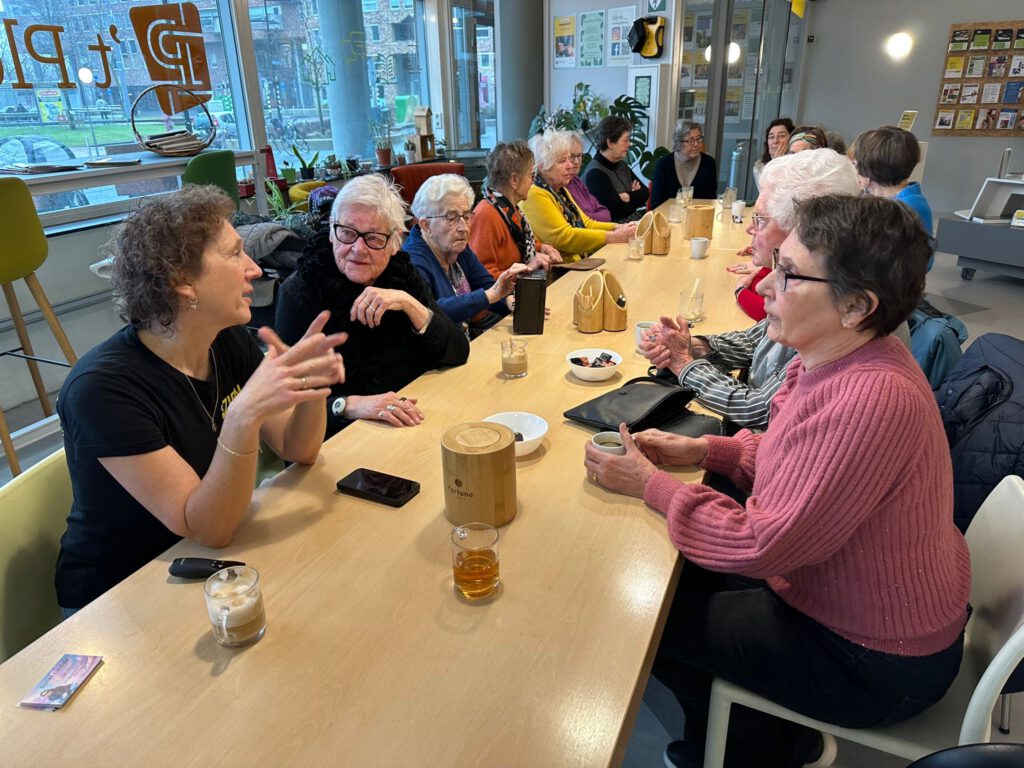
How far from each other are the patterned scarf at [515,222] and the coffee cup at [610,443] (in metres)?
2.09

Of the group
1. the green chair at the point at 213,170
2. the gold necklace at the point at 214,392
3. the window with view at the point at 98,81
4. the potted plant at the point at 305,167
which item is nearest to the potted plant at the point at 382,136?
the potted plant at the point at 305,167

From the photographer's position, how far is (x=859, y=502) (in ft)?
3.42

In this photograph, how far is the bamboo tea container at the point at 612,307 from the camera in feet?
7.60

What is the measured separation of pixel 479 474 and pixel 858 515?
2.05 feet


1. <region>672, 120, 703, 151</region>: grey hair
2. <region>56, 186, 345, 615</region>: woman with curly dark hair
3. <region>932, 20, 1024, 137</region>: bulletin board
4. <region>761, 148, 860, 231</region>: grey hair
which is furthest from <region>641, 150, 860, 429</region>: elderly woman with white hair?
<region>932, 20, 1024, 137</region>: bulletin board

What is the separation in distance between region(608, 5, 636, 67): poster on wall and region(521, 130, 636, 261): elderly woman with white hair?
12.4 feet

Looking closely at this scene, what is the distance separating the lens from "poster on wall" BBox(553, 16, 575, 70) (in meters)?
7.29

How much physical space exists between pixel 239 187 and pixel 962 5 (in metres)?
8.32

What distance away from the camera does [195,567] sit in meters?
1.13

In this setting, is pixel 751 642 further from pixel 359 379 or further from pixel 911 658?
pixel 359 379

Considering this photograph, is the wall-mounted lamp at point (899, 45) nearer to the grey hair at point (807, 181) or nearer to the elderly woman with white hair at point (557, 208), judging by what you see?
the elderly woman with white hair at point (557, 208)

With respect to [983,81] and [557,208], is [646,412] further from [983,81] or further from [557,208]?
[983,81]


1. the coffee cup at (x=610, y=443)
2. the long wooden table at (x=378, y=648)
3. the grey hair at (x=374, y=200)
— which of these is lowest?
the long wooden table at (x=378, y=648)

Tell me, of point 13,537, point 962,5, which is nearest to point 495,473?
point 13,537
